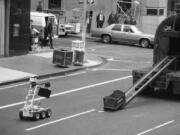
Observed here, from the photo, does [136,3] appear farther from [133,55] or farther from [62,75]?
[62,75]

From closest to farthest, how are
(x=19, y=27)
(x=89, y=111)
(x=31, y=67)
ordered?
(x=89, y=111)
(x=31, y=67)
(x=19, y=27)

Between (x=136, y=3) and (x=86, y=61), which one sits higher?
(x=136, y=3)

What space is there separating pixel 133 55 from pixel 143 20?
1335 cm

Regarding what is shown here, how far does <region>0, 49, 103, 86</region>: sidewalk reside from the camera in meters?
22.2

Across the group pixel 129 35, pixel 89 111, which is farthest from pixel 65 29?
pixel 89 111

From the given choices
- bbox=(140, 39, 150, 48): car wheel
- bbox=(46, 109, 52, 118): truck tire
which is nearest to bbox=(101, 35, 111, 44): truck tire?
bbox=(140, 39, 150, 48): car wheel

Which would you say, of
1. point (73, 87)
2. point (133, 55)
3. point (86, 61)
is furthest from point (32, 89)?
point (133, 55)

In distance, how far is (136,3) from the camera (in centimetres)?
4412

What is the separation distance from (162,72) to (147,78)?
1.85 ft

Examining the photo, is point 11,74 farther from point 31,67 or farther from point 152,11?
point 152,11

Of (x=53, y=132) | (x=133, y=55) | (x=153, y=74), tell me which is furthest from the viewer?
(x=133, y=55)

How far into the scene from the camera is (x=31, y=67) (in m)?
24.5

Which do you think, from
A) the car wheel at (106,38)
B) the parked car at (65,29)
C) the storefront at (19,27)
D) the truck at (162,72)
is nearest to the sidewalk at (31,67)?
the storefront at (19,27)

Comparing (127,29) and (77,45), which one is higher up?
(127,29)
